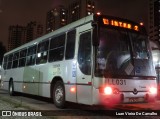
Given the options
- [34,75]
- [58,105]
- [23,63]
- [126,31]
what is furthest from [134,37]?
[23,63]

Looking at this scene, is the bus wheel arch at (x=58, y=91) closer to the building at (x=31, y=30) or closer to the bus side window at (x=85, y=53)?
the bus side window at (x=85, y=53)

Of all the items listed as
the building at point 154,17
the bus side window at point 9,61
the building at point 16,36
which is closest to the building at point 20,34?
the building at point 16,36

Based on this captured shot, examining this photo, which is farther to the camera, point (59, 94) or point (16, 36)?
point (16, 36)

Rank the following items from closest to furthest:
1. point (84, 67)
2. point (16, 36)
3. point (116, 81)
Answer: point (116, 81), point (84, 67), point (16, 36)

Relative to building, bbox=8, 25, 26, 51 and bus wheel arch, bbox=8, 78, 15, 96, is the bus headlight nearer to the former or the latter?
bus wheel arch, bbox=8, 78, 15, 96

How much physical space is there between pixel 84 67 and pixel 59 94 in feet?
7.45

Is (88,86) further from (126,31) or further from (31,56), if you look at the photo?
(31,56)

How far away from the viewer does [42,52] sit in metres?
13.4

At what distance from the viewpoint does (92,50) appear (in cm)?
895

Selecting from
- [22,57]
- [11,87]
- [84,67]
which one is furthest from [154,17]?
[84,67]

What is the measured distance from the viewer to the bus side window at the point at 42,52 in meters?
13.0

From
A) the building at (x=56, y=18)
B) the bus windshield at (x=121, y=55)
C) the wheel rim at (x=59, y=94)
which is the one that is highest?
the building at (x=56, y=18)

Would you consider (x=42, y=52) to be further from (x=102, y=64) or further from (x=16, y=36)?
(x=16, y=36)

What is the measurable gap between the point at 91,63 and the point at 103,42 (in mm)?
779
